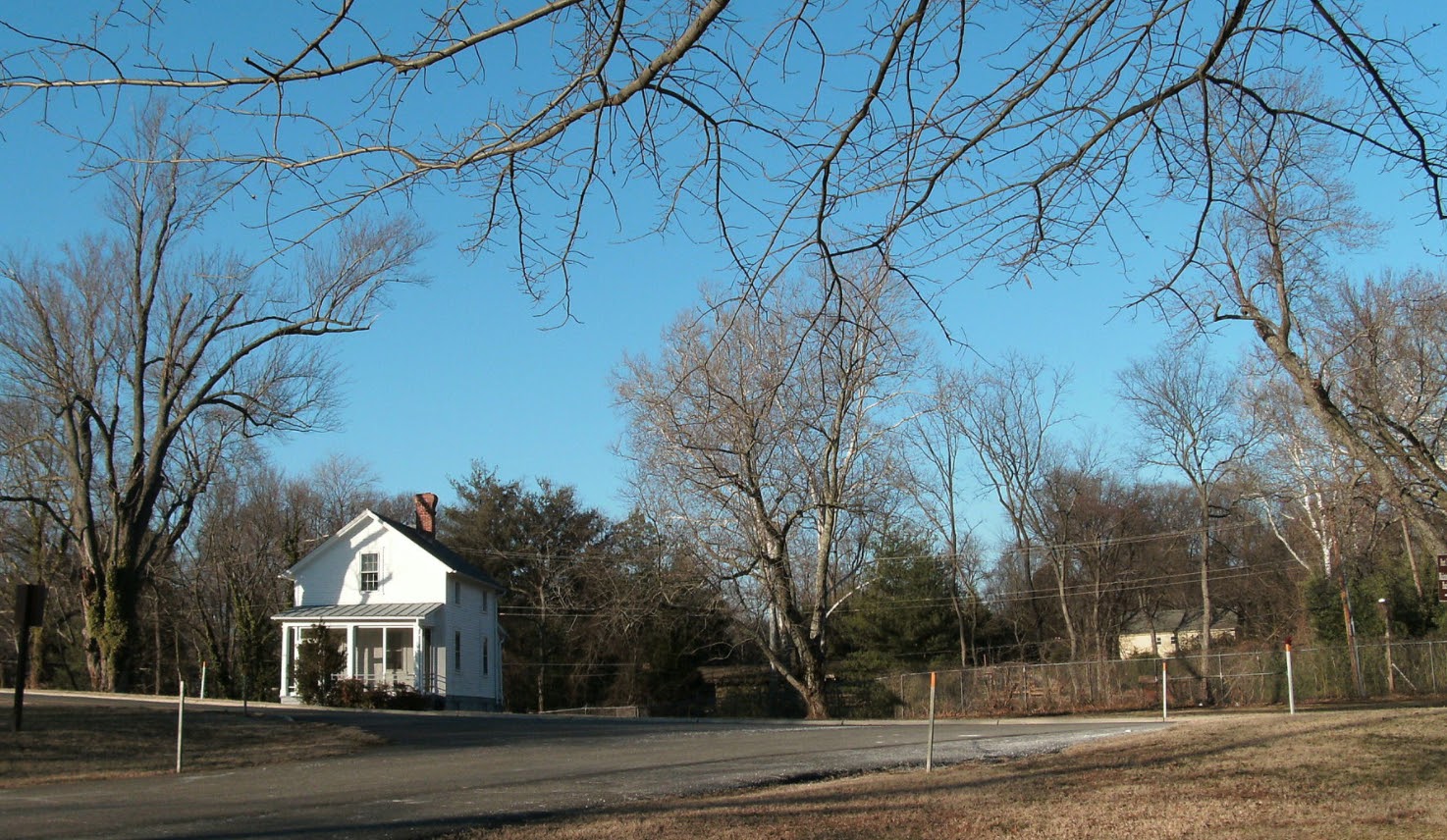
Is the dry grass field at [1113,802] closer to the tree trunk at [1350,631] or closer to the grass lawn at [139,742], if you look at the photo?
the grass lawn at [139,742]

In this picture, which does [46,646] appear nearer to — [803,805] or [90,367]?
[90,367]

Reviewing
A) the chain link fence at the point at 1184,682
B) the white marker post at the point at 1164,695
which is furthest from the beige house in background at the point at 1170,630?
the white marker post at the point at 1164,695

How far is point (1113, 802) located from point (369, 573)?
35.5 meters

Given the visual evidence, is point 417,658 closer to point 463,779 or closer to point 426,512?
point 426,512

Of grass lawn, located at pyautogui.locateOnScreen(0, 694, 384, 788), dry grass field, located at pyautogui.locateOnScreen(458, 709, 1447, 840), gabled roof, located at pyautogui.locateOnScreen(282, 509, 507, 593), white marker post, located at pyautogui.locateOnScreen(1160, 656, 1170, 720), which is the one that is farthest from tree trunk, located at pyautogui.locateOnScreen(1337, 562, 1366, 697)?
gabled roof, located at pyautogui.locateOnScreen(282, 509, 507, 593)

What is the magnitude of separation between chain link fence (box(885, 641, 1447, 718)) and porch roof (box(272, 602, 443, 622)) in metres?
14.7

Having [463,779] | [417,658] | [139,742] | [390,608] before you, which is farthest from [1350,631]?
[139,742]

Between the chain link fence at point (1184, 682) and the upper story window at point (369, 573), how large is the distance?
17.0 meters

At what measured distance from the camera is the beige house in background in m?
62.1

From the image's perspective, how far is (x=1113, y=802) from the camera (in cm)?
948

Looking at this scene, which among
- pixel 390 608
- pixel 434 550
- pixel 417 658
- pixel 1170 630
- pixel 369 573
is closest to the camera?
pixel 417 658

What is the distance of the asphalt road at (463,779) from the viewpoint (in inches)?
384

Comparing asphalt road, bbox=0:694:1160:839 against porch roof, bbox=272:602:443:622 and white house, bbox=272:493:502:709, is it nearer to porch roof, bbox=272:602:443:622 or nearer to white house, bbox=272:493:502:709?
porch roof, bbox=272:602:443:622

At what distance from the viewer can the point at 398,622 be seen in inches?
1529
